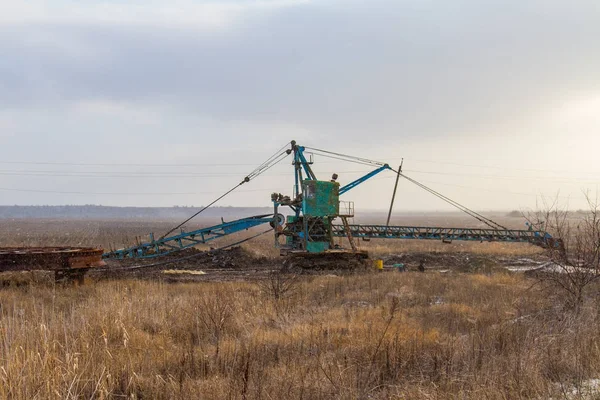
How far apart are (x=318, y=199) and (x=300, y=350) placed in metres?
12.7

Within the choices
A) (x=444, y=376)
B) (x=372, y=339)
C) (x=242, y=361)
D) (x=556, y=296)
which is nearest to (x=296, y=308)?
(x=372, y=339)

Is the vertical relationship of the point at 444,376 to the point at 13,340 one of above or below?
below

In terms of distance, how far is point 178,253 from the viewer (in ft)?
71.2

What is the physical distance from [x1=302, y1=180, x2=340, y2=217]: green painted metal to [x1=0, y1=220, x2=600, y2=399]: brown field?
8368 mm

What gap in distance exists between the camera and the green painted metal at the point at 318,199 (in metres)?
18.0

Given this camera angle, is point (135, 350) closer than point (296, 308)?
Yes

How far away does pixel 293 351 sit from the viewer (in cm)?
562

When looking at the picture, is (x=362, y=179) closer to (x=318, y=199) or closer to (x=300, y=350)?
(x=318, y=199)

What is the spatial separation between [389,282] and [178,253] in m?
12.7

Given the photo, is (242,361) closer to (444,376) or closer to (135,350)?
(135,350)

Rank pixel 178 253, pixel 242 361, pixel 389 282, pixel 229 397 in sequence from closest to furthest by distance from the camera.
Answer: pixel 229 397 < pixel 242 361 < pixel 389 282 < pixel 178 253

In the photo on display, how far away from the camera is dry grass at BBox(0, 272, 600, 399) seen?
4129 millimetres

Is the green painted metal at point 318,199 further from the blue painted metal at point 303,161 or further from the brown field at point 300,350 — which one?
the brown field at point 300,350

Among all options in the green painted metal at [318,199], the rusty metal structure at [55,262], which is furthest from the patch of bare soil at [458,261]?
the rusty metal structure at [55,262]
